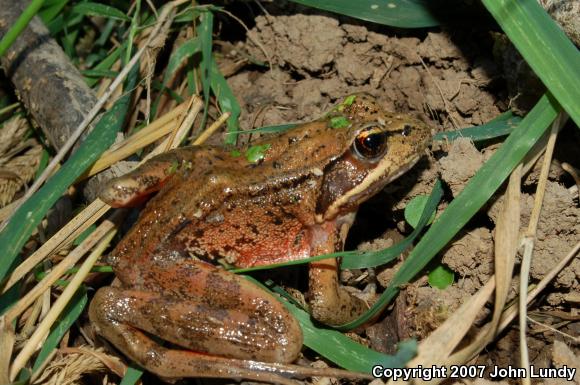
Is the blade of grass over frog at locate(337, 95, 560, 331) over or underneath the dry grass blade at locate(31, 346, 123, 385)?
underneath

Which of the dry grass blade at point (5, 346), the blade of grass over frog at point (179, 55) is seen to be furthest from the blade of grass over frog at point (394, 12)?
the dry grass blade at point (5, 346)

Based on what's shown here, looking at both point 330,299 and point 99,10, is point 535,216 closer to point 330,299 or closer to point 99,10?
point 330,299

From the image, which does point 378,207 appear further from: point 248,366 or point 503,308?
point 248,366

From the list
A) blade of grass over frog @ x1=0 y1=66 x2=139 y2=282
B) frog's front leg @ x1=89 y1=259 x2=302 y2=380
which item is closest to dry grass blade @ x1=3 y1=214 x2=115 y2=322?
blade of grass over frog @ x1=0 y1=66 x2=139 y2=282

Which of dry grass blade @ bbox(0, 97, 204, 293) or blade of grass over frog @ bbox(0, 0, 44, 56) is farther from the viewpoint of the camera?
dry grass blade @ bbox(0, 97, 204, 293)

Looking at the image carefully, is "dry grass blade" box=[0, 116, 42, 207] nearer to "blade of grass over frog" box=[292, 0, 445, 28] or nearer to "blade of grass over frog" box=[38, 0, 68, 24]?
"blade of grass over frog" box=[38, 0, 68, 24]

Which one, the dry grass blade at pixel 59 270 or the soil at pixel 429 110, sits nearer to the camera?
the soil at pixel 429 110

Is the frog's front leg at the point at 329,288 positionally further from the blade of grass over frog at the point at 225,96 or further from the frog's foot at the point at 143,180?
the blade of grass over frog at the point at 225,96
